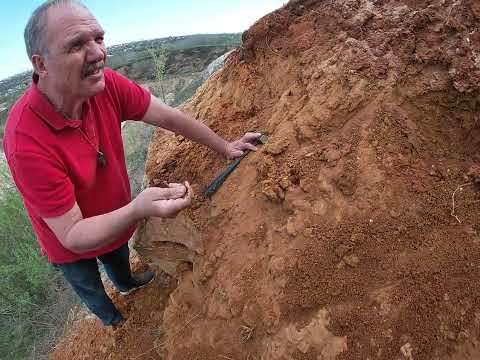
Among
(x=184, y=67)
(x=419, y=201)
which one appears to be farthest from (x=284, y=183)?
(x=184, y=67)

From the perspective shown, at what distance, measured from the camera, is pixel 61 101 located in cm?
179

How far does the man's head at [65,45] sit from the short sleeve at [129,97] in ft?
1.33

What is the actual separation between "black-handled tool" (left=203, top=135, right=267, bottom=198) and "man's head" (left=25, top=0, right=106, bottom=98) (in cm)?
90

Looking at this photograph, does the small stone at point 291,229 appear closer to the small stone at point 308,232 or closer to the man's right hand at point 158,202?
the small stone at point 308,232

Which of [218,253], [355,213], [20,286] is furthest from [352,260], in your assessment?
[20,286]

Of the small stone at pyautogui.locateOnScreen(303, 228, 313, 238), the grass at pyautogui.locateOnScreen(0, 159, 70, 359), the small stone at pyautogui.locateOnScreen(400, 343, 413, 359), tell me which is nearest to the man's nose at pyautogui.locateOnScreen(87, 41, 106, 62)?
the small stone at pyautogui.locateOnScreen(303, 228, 313, 238)

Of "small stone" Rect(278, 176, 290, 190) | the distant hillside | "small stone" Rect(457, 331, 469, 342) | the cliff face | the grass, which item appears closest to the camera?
"small stone" Rect(457, 331, 469, 342)

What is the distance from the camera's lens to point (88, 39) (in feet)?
5.50

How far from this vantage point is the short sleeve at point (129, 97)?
2.16m

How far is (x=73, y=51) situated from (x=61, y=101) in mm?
250

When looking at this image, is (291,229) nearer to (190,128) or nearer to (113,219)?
(113,219)

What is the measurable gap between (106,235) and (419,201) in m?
1.33

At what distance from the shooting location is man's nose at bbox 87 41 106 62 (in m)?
1.69

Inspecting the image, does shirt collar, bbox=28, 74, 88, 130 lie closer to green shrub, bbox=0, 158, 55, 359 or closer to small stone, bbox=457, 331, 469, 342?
small stone, bbox=457, 331, 469, 342
